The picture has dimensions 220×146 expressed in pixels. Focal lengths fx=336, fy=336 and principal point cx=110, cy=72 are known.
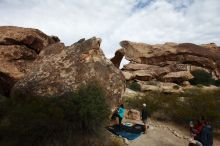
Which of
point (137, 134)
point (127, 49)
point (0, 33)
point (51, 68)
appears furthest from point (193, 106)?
point (127, 49)

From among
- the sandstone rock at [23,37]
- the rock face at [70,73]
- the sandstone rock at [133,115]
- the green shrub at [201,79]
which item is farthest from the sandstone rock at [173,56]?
the rock face at [70,73]

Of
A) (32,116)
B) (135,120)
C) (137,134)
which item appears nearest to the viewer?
(32,116)

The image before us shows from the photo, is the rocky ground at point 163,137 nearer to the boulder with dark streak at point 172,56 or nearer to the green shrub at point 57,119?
the green shrub at point 57,119

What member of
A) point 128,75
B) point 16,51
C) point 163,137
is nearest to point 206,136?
point 163,137

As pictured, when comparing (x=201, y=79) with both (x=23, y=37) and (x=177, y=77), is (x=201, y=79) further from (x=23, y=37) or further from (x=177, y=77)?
(x=23, y=37)

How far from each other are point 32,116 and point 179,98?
57.4 ft

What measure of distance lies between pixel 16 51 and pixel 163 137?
10035mm

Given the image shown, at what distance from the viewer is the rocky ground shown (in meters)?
17.7

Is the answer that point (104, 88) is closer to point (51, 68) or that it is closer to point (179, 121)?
point (51, 68)

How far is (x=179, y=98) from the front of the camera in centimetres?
2919

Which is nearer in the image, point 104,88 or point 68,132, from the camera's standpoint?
point 68,132

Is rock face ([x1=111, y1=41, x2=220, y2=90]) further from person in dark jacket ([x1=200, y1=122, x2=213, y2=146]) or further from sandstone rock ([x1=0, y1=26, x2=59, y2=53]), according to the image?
person in dark jacket ([x1=200, y1=122, x2=213, y2=146])

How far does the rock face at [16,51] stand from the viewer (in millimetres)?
19266

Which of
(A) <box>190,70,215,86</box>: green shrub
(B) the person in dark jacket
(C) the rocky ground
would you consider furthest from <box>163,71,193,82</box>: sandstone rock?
(B) the person in dark jacket
